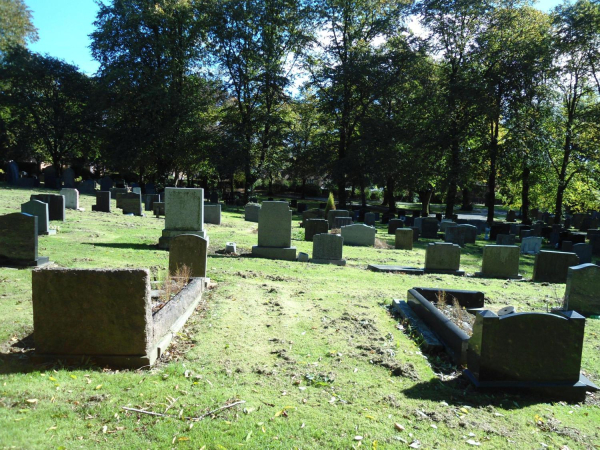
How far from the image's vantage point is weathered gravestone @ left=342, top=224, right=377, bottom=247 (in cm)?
1872

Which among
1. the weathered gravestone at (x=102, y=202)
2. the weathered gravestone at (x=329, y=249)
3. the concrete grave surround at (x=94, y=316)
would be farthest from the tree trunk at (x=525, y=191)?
the concrete grave surround at (x=94, y=316)

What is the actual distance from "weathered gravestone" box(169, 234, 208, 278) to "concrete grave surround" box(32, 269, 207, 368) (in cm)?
347

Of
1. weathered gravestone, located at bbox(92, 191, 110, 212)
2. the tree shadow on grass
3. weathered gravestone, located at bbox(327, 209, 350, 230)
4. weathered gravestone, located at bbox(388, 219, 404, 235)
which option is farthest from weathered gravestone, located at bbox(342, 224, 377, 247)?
weathered gravestone, located at bbox(92, 191, 110, 212)

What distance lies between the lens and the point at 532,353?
4.93 metres

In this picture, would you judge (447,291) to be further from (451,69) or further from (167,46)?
(167,46)

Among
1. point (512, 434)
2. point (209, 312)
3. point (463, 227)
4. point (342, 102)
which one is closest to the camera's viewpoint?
point (512, 434)

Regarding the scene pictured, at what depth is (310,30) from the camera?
3797 centimetres

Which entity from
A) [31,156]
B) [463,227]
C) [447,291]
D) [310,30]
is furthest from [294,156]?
[447,291]

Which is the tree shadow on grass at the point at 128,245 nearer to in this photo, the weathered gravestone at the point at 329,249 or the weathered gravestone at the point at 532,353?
the weathered gravestone at the point at 329,249

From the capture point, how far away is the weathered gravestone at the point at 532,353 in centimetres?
491

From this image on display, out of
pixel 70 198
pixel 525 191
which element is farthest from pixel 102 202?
pixel 525 191

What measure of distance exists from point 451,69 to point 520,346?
32575 millimetres

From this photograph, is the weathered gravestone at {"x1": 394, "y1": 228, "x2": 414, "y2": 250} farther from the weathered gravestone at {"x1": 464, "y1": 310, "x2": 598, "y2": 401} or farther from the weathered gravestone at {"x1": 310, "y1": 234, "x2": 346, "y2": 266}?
the weathered gravestone at {"x1": 464, "y1": 310, "x2": 598, "y2": 401}

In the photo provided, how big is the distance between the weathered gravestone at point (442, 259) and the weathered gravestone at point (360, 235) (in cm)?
568
